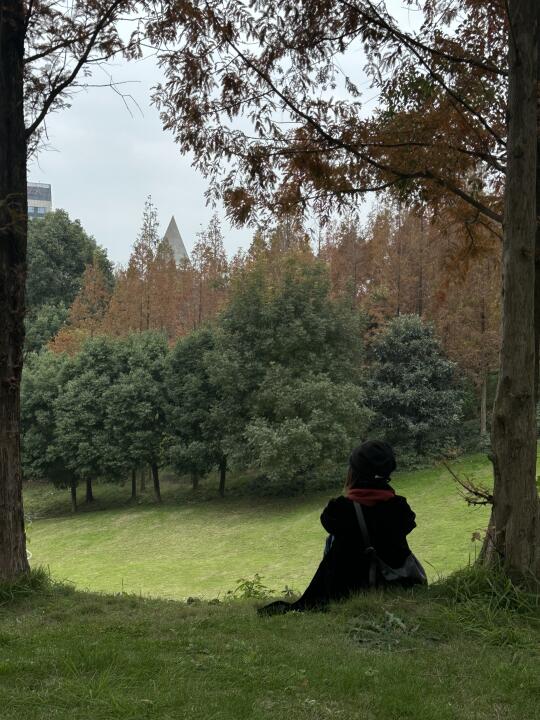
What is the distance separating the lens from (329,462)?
21.0 m

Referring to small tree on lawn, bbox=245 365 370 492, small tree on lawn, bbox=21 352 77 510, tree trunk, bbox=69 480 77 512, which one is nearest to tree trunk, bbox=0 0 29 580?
small tree on lawn, bbox=245 365 370 492

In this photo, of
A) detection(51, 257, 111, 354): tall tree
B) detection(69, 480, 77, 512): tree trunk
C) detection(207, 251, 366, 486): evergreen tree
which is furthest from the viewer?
detection(51, 257, 111, 354): tall tree

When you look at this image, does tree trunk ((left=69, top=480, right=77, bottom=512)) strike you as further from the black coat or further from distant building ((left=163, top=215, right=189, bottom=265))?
distant building ((left=163, top=215, right=189, bottom=265))

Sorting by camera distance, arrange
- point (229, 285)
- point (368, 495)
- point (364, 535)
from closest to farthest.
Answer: point (364, 535), point (368, 495), point (229, 285)

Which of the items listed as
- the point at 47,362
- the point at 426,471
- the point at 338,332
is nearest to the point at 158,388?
the point at 47,362

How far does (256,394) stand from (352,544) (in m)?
18.5

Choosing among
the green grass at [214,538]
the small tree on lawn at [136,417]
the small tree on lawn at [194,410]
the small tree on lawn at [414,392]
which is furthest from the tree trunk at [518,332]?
the small tree on lawn at [136,417]

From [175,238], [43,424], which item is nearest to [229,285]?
[43,424]

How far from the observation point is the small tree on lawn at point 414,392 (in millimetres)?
22672

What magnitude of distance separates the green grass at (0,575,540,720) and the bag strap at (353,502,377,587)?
0.45 feet

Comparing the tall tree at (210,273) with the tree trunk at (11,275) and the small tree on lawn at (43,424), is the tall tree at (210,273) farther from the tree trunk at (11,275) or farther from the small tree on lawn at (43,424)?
the tree trunk at (11,275)

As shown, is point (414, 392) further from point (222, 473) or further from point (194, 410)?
point (194, 410)

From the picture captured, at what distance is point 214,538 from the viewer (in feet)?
63.0

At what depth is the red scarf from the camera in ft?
12.9
